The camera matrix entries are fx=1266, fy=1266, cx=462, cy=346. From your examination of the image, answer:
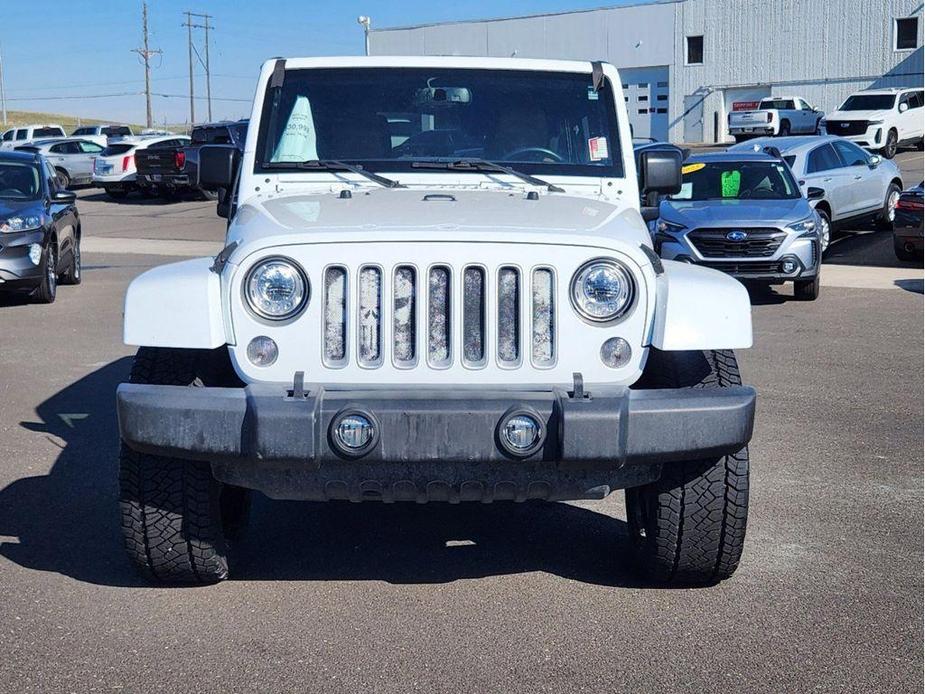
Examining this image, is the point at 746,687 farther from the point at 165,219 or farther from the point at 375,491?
the point at 165,219

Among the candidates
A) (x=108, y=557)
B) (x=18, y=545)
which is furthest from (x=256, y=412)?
(x=18, y=545)

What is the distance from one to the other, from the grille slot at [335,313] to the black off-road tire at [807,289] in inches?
403

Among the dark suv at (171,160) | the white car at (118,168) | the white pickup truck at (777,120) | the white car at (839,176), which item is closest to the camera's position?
the white car at (839,176)

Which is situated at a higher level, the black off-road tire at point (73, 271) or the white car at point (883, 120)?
the white car at point (883, 120)

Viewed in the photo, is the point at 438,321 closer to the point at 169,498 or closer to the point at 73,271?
the point at 169,498

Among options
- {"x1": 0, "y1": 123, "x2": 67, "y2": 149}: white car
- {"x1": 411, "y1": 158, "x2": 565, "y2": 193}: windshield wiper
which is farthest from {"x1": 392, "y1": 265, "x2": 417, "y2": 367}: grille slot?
{"x1": 0, "y1": 123, "x2": 67, "y2": 149}: white car

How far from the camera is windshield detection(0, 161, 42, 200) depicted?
44.5 feet

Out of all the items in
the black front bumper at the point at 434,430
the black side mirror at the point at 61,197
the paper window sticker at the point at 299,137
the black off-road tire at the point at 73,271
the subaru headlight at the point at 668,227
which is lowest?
the black off-road tire at the point at 73,271

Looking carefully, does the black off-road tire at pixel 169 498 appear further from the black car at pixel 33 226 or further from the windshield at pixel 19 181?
the windshield at pixel 19 181

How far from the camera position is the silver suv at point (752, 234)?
533 inches

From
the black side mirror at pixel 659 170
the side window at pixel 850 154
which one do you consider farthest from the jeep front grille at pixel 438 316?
the side window at pixel 850 154

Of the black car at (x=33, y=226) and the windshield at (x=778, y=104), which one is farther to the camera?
the windshield at (x=778, y=104)

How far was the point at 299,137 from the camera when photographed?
5.67 m

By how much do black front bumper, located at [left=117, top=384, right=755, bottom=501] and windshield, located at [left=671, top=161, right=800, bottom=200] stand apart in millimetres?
11005
